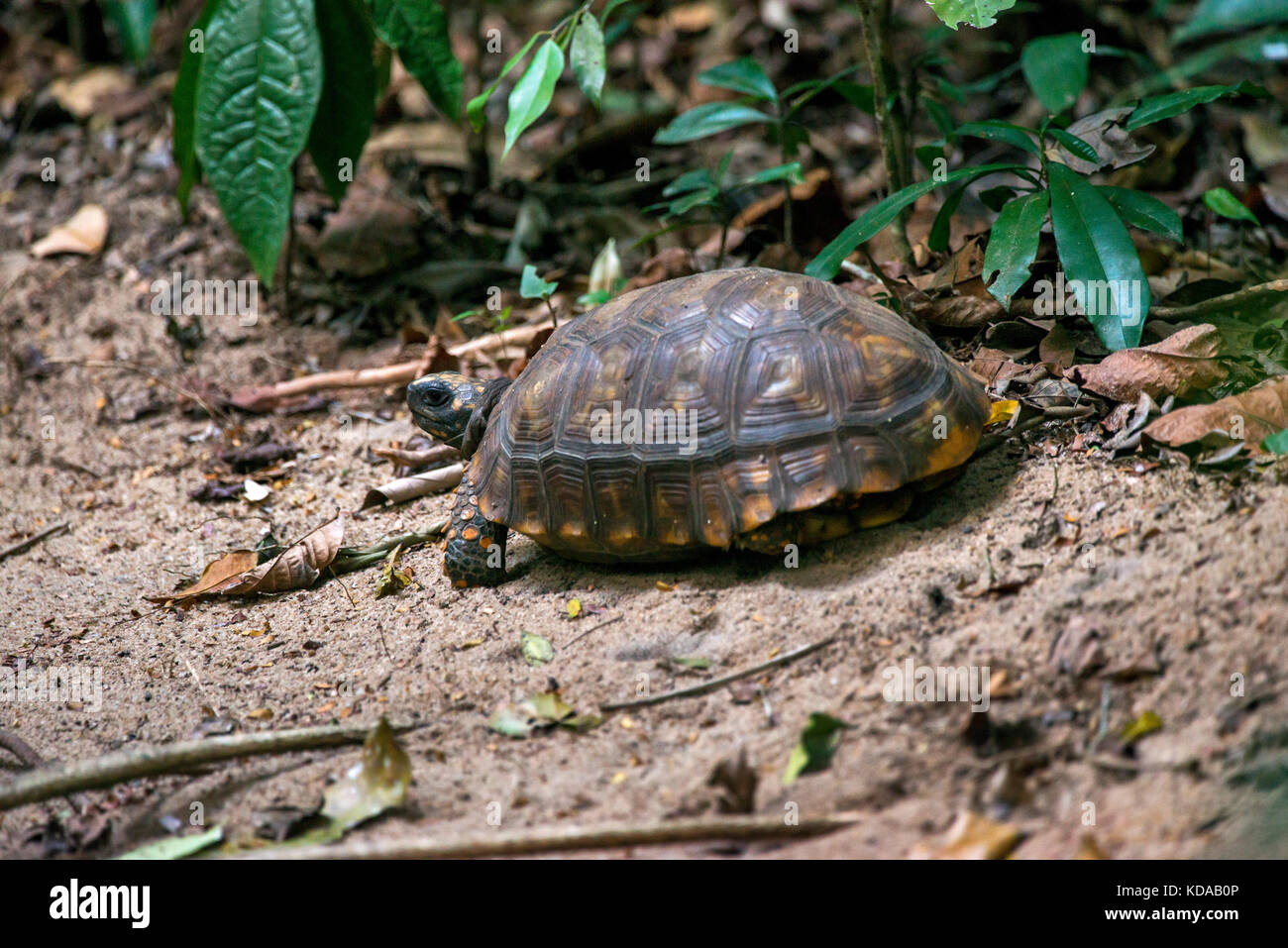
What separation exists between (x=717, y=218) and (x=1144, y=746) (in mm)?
4531

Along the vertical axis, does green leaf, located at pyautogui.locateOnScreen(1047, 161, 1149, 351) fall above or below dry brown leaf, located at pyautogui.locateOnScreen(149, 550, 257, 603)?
above

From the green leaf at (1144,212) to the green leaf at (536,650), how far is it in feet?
9.17

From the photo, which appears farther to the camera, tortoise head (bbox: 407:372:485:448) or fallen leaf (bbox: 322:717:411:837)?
tortoise head (bbox: 407:372:485:448)

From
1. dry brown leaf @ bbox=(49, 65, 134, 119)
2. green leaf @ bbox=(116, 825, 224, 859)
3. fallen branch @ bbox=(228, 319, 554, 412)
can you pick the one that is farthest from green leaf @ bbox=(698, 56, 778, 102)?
dry brown leaf @ bbox=(49, 65, 134, 119)

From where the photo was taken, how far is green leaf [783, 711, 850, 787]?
284cm

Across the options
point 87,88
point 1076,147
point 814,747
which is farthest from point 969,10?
point 87,88

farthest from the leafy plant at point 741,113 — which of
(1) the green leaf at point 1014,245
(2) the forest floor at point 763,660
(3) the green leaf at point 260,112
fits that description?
(2) the forest floor at point 763,660

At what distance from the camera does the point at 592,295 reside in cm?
556

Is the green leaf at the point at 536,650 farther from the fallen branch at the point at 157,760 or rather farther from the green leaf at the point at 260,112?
the green leaf at the point at 260,112

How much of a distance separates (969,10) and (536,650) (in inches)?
117

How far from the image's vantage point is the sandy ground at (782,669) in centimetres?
264

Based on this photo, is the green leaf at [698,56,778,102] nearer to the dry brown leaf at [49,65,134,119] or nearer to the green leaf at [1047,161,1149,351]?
the green leaf at [1047,161,1149,351]

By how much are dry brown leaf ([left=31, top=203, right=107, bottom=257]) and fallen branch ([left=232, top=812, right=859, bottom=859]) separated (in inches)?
241

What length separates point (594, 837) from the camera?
2633mm
